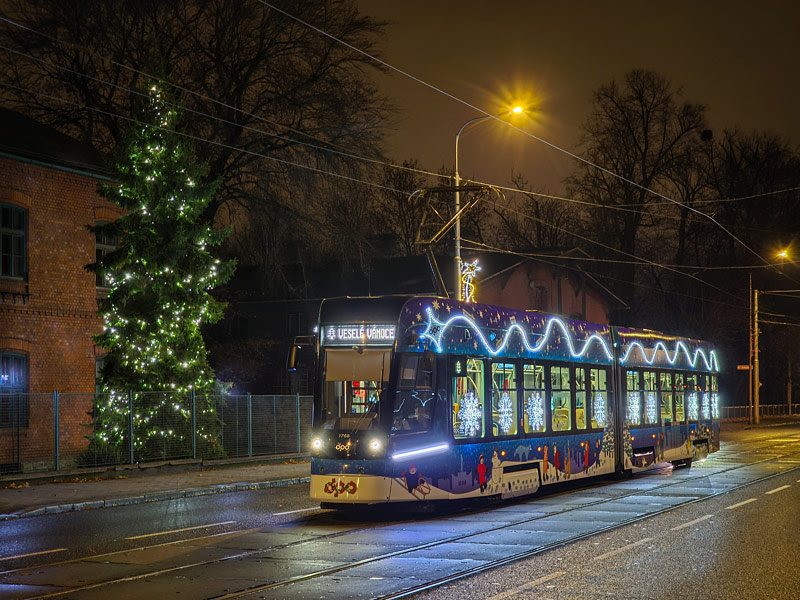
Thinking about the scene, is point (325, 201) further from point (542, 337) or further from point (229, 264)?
point (542, 337)

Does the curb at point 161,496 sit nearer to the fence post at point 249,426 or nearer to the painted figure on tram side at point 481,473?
the fence post at point 249,426

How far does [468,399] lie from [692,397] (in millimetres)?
11564

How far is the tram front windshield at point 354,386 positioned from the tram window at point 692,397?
1266 centimetres

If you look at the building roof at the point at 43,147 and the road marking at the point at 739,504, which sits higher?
the building roof at the point at 43,147

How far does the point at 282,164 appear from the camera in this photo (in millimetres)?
33031

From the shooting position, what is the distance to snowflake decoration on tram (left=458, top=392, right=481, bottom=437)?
15.4 m

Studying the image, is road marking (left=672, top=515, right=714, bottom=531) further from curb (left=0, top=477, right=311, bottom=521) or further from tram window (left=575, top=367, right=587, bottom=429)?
curb (left=0, top=477, right=311, bottom=521)

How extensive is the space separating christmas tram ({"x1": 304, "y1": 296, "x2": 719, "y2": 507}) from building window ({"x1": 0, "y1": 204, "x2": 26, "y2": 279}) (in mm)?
15008

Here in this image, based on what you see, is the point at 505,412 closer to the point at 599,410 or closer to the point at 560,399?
the point at 560,399

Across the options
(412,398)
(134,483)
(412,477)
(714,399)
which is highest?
(412,398)

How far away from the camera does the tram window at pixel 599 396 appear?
A: 19719 mm

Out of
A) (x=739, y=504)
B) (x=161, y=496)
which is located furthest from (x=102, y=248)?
(x=739, y=504)

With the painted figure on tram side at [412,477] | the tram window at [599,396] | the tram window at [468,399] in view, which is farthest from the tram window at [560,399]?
the painted figure on tram side at [412,477]

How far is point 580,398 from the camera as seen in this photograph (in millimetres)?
19219
